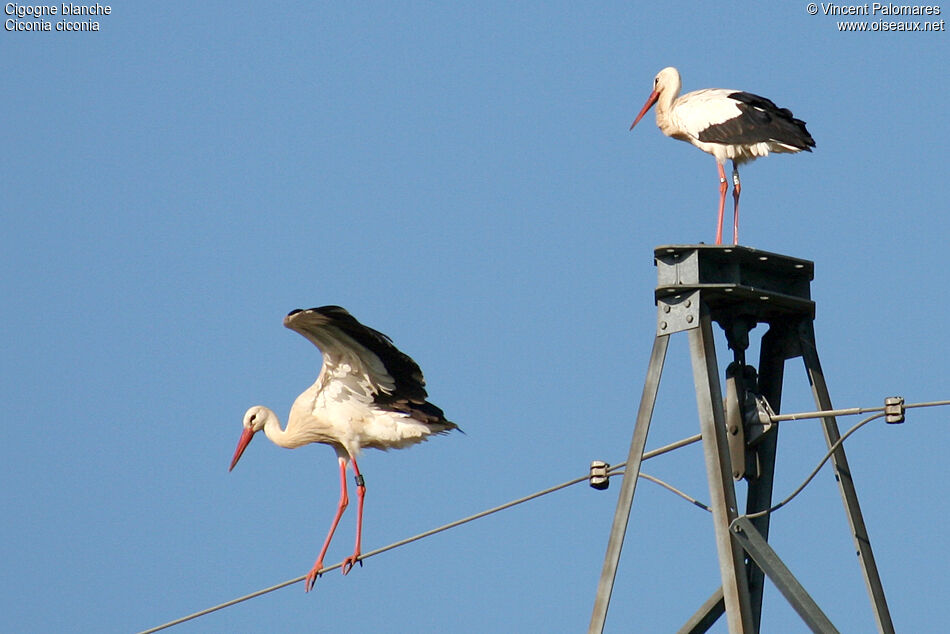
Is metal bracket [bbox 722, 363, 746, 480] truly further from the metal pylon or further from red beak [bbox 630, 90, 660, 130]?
red beak [bbox 630, 90, 660, 130]

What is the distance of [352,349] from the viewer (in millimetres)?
14602

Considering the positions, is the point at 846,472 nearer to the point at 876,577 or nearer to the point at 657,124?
the point at 876,577

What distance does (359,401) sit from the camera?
49.1 ft

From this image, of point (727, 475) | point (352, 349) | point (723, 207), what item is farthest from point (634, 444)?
point (352, 349)

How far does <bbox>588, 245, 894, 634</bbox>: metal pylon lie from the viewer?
32.4 ft

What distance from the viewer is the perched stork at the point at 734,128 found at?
529 inches

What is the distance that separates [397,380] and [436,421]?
45cm

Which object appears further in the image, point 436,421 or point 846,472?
point 436,421

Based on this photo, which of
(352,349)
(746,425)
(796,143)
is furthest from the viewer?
(352,349)

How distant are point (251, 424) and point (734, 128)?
197 inches

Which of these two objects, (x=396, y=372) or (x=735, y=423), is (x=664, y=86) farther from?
(x=735, y=423)

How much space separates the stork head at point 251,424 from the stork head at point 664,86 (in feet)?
12.8

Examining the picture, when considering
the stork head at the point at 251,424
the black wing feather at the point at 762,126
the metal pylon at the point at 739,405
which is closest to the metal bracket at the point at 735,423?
the metal pylon at the point at 739,405

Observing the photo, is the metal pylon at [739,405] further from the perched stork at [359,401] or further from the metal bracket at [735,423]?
the perched stork at [359,401]
